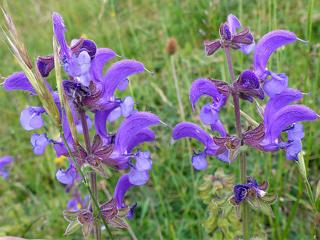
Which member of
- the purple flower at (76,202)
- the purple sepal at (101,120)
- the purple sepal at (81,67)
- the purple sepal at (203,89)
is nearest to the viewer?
the purple sepal at (81,67)

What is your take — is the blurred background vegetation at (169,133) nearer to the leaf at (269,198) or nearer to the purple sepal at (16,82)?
the leaf at (269,198)

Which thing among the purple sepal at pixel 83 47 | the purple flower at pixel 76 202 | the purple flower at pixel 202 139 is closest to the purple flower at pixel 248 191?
the purple flower at pixel 202 139

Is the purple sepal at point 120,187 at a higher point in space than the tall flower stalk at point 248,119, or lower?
lower

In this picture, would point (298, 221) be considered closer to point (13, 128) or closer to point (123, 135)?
point (123, 135)

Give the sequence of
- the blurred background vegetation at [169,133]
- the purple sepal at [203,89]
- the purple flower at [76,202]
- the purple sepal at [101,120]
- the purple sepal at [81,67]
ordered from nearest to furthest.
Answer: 1. the purple sepal at [81,67]
2. the purple sepal at [203,89]
3. the purple sepal at [101,120]
4. the blurred background vegetation at [169,133]
5. the purple flower at [76,202]

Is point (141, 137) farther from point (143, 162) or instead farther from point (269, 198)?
point (269, 198)

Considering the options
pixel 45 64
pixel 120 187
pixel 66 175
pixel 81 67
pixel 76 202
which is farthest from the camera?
pixel 76 202

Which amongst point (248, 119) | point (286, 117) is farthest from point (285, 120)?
point (248, 119)
